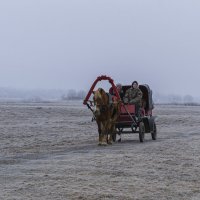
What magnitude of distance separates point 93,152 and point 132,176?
4.95 m

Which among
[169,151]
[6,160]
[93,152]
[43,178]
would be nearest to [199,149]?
[169,151]

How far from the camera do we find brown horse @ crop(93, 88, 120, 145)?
61.2ft

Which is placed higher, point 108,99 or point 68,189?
point 108,99

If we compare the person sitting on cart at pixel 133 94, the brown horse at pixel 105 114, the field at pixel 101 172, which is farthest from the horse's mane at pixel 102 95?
the person sitting on cart at pixel 133 94

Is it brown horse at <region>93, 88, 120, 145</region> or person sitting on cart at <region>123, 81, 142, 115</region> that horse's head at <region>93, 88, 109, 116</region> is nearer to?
brown horse at <region>93, 88, 120, 145</region>

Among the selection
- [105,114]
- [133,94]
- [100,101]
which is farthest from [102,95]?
[133,94]

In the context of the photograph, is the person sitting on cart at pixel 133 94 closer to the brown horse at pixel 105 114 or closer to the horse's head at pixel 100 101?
the brown horse at pixel 105 114

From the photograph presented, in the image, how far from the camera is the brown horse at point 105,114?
734 inches

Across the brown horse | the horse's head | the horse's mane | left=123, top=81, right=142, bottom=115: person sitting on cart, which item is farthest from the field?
left=123, top=81, right=142, bottom=115: person sitting on cart

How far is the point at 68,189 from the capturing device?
9.88 meters

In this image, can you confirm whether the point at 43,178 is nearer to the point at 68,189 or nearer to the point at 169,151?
the point at 68,189

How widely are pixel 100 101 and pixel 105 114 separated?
627mm

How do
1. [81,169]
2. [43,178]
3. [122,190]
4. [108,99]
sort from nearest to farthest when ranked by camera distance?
1. [122,190]
2. [43,178]
3. [81,169]
4. [108,99]

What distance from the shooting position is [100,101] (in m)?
18.6
